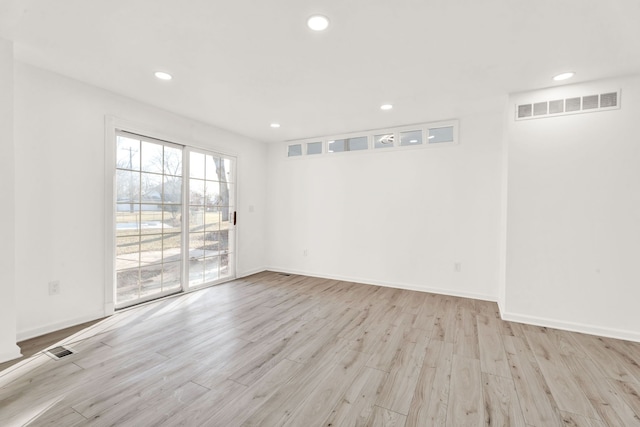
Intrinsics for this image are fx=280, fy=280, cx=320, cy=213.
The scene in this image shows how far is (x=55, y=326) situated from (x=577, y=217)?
18.5 feet

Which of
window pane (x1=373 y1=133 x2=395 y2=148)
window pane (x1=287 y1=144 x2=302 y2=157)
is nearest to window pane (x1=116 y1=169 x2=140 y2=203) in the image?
window pane (x1=287 y1=144 x2=302 y2=157)

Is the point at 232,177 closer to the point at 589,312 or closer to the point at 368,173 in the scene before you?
the point at 368,173

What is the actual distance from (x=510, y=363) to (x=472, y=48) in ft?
8.87

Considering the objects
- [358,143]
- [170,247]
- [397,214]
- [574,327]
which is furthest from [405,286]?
[170,247]

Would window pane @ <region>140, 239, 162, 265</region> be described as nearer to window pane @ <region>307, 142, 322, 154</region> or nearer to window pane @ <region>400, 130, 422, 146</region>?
window pane @ <region>307, 142, 322, 154</region>

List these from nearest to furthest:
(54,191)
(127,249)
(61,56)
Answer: (61,56) < (54,191) < (127,249)

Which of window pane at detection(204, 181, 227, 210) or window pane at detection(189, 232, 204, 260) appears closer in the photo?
window pane at detection(189, 232, 204, 260)

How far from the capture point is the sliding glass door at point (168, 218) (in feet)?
11.6

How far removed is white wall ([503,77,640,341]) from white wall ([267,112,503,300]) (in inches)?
28.8

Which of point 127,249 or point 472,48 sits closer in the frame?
point 472,48

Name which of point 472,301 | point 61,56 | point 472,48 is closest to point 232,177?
point 61,56

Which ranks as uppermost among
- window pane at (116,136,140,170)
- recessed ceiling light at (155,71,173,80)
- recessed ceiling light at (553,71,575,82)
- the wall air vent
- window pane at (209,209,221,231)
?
recessed ceiling light at (553,71,575,82)

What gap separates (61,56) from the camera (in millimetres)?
2559

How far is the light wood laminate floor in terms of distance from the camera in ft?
5.76
